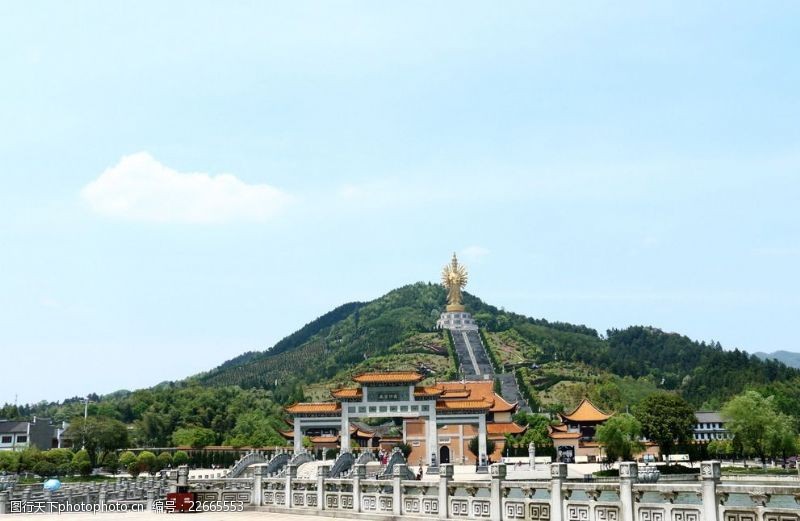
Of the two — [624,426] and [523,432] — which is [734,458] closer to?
[624,426]

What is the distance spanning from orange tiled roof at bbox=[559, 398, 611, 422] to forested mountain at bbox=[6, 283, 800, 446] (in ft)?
55.1

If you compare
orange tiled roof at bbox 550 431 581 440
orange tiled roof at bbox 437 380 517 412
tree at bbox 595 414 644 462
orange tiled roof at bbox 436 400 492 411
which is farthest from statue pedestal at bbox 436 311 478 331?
tree at bbox 595 414 644 462

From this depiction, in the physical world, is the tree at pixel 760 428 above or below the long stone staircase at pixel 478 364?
below

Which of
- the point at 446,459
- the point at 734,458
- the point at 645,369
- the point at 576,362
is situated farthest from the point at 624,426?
the point at 645,369

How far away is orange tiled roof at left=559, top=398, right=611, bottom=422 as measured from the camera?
77062mm

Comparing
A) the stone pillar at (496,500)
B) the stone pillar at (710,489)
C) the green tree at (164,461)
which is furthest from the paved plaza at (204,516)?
the green tree at (164,461)

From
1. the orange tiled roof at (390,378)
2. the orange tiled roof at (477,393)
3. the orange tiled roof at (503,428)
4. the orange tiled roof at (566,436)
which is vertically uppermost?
the orange tiled roof at (390,378)

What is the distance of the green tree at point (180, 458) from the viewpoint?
64.1 metres

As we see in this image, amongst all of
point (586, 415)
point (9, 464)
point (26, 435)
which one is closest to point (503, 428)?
point (586, 415)

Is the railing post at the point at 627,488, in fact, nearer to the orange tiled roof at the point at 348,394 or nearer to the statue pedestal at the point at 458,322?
the orange tiled roof at the point at 348,394

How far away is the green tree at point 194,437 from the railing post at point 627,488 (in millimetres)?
63065

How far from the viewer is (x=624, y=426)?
60781mm

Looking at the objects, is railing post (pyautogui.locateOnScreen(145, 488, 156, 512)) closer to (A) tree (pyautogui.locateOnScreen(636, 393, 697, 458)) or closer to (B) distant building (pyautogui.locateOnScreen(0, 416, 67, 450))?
(A) tree (pyautogui.locateOnScreen(636, 393, 697, 458))

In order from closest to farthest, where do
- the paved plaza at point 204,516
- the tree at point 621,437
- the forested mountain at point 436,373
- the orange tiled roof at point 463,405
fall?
the paved plaza at point 204,516 → the tree at point 621,437 → the orange tiled roof at point 463,405 → the forested mountain at point 436,373
